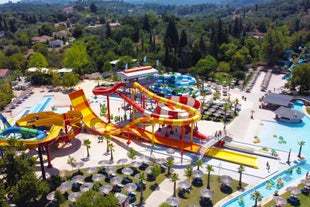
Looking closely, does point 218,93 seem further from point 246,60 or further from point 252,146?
point 246,60

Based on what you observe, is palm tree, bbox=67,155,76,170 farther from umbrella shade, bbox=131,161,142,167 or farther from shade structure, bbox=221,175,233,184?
shade structure, bbox=221,175,233,184

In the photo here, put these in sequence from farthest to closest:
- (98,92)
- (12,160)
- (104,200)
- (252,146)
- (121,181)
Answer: (98,92) → (252,146) → (121,181) → (12,160) → (104,200)

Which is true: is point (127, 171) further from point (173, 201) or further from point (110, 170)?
point (173, 201)

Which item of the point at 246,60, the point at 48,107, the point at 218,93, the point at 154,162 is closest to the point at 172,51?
the point at 246,60

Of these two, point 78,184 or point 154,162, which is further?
point 154,162

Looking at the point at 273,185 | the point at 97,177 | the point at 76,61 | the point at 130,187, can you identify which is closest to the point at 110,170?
the point at 97,177

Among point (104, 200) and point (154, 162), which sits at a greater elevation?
point (104, 200)

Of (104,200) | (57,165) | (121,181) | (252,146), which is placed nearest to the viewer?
(104,200)
